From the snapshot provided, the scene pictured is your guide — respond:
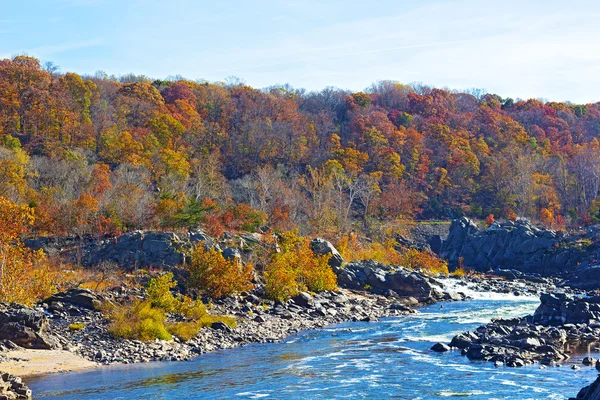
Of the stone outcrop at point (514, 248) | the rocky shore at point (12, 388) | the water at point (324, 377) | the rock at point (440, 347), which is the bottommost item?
the stone outcrop at point (514, 248)

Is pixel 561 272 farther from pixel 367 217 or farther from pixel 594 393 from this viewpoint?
pixel 594 393

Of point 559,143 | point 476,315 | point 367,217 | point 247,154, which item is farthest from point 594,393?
point 559,143

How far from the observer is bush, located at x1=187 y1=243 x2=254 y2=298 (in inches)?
1754

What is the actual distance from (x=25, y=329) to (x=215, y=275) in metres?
16.5

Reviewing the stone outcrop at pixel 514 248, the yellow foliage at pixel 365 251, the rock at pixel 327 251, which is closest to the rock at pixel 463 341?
the rock at pixel 327 251

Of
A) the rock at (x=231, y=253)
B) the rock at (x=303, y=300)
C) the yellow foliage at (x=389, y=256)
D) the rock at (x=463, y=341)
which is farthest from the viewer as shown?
the yellow foliage at (x=389, y=256)

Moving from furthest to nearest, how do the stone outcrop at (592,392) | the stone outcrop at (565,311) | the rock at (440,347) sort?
the stone outcrop at (565,311) < the rock at (440,347) < the stone outcrop at (592,392)

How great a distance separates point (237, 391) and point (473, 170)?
93816 millimetres

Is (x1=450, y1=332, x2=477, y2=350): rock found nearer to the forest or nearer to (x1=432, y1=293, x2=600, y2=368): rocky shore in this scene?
(x1=432, y1=293, x2=600, y2=368): rocky shore

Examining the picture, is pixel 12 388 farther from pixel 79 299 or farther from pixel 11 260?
pixel 79 299

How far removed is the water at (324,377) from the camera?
23984mm

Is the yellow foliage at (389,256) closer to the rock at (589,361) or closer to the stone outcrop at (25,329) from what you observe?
the rock at (589,361)

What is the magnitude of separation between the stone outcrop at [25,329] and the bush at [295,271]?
1818 cm

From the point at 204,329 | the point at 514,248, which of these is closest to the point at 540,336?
the point at 204,329
